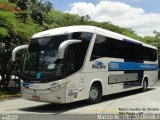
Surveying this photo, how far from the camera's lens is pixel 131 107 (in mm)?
14766

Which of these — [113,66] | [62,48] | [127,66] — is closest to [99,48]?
[113,66]

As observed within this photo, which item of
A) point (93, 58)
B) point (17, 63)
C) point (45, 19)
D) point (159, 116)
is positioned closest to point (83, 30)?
point (93, 58)

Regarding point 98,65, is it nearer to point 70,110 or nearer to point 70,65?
point 70,65

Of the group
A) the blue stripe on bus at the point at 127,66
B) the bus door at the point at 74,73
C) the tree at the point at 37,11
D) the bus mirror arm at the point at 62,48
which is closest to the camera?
the bus mirror arm at the point at 62,48

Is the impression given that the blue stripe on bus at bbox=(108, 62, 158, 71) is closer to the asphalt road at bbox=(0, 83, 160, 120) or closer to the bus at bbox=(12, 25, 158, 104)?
the bus at bbox=(12, 25, 158, 104)

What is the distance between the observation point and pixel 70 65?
46.9 ft

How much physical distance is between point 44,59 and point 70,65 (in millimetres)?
1075

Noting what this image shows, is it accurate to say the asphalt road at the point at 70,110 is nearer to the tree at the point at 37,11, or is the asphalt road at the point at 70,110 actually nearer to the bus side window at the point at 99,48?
the bus side window at the point at 99,48

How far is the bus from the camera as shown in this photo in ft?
45.9

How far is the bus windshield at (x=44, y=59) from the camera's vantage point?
14055 mm

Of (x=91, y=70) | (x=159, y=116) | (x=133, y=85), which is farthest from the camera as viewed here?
(x=133, y=85)

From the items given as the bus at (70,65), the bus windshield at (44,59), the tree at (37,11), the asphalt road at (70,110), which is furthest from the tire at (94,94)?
the tree at (37,11)

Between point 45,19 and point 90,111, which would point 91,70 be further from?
point 45,19

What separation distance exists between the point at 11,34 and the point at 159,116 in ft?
37.3
